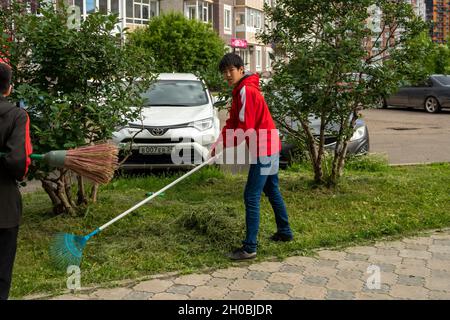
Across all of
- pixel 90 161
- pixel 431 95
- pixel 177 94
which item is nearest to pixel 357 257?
pixel 90 161

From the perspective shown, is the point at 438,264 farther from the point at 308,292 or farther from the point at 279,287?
the point at 279,287

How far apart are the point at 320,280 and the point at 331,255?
660 mm

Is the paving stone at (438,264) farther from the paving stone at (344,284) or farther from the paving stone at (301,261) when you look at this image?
the paving stone at (301,261)

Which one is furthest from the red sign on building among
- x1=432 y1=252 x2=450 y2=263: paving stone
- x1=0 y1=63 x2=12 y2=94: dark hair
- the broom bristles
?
x1=0 y1=63 x2=12 y2=94: dark hair

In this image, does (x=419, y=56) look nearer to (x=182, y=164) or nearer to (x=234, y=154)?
(x=234, y=154)

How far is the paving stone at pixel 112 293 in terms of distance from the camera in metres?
4.47

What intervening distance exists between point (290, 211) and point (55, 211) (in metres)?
2.65

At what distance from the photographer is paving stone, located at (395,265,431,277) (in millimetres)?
4957

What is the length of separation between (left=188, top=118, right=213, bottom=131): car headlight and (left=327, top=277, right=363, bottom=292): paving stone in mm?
5228

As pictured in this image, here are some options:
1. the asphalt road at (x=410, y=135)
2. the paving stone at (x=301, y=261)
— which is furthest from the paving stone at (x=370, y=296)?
the asphalt road at (x=410, y=135)

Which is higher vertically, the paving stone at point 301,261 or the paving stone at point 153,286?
the paving stone at point 301,261

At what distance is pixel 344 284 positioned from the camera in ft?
15.5

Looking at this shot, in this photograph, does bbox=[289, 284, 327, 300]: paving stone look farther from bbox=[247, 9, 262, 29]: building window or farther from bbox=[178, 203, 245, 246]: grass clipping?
bbox=[247, 9, 262, 29]: building window

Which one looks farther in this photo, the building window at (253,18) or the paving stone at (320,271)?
the building window at (253,18)
